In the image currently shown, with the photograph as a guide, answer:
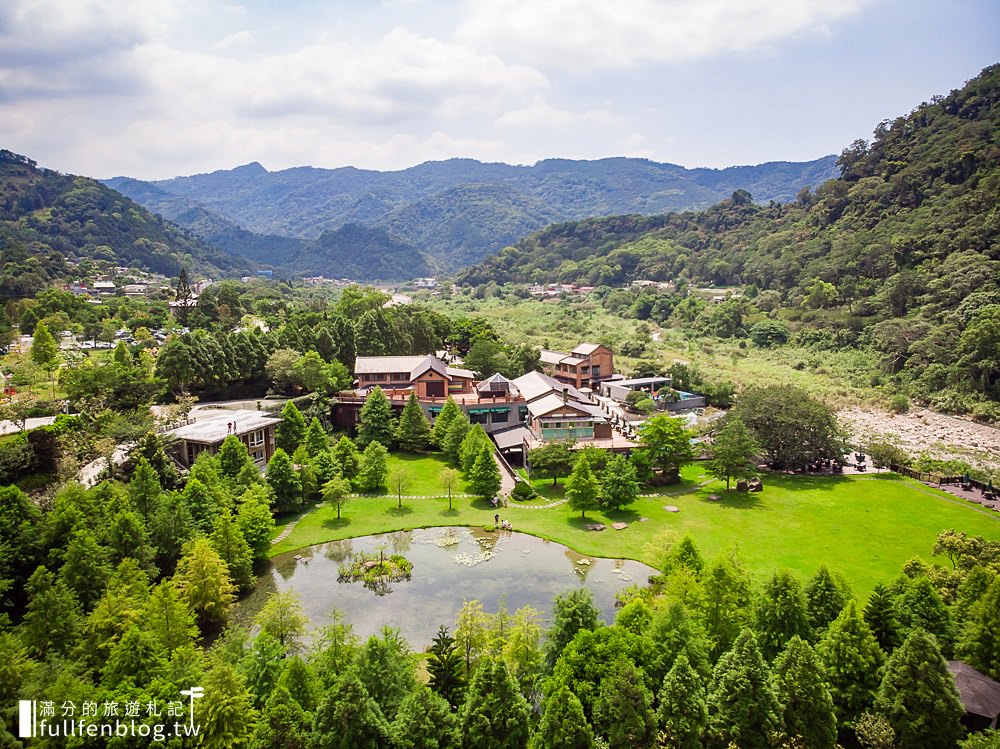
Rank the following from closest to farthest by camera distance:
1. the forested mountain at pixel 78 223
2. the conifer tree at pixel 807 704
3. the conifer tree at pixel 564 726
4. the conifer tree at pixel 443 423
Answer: the conifer tree at pixel 564 726
the conifer tree at pixel 807 704
the conifer tree at pixel 443 423
the forested mountain at pixel 78 223

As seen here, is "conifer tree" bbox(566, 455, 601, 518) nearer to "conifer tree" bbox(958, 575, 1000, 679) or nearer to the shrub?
"conifer tree" bbox(958, 575, 1000, 679)

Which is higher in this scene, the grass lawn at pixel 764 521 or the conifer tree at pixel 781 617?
the conifer tree at pixel 781 617

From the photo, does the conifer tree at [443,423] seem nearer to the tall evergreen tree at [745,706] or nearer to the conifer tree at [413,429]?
the conifer tree at [413,429]

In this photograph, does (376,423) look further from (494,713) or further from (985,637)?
(985,637)

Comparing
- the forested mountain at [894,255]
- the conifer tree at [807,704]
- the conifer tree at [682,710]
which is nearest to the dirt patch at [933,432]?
the forested mountain at [894,255]

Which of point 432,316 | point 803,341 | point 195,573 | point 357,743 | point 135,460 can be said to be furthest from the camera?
point 803,341

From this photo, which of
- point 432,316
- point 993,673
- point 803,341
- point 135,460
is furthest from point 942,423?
point 135,460

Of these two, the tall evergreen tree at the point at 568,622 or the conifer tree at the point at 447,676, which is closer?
the conifer tree at the point at 447,676

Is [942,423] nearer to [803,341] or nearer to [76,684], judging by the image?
[803,341]
